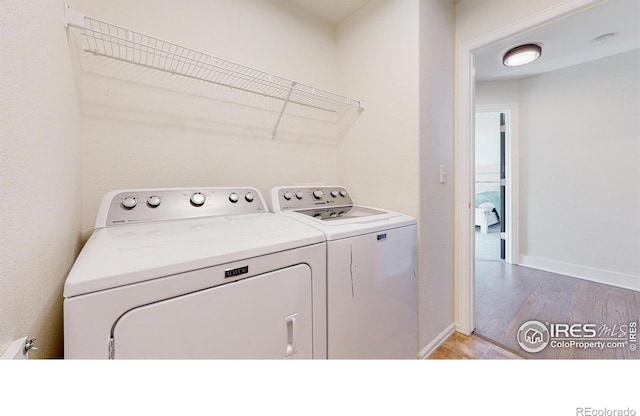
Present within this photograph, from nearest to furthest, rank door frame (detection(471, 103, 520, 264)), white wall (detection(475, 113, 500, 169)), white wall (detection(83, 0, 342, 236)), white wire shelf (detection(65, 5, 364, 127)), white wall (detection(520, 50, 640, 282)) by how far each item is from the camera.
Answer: white wire shelf (detection(65, 5, 364, 127))
white wall (detection(83, 0, 342, 236))
white wall (detection(520, 50, 640, 282))
door frame (detection(471, 103, 520, 264))
white wall (detection(475, 113, 500, 169))

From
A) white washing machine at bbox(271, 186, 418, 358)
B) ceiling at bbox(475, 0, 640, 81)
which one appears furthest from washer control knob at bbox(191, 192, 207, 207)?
ceiling at bbox(475, 0, 640, 81)

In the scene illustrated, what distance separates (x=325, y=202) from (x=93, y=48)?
1.52m

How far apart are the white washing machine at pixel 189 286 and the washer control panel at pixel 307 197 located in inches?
13.2

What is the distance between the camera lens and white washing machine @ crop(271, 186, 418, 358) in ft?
3.48

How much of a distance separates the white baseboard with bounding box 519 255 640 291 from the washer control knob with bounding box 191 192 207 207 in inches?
162

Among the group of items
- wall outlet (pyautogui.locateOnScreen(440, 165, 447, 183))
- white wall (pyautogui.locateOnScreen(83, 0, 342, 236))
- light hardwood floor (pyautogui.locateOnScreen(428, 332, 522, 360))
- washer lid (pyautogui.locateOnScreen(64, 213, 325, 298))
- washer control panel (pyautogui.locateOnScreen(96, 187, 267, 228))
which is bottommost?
light hardwood floor (pyautogui.locateOnScreen(428, 332, 522, 360))

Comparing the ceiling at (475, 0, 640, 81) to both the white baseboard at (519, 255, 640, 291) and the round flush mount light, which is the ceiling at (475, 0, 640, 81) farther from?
the white baseboard at (519, 255, 640, 291)

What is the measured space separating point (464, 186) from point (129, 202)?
2100 millimetres

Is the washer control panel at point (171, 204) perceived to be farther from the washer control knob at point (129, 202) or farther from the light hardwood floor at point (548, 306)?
the light hardwood floor at point (548, 306)

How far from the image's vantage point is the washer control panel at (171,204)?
1.06 metres

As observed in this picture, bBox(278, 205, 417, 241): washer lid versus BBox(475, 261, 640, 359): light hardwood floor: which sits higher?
BBox(278, 205, 417, 241): washer lid

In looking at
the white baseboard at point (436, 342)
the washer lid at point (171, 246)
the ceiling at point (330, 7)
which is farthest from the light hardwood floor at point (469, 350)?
the ceiling at point (330, 7)

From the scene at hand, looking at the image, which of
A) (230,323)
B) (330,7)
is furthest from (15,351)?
(330,7)

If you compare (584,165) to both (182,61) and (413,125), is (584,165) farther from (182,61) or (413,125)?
(182,61)
